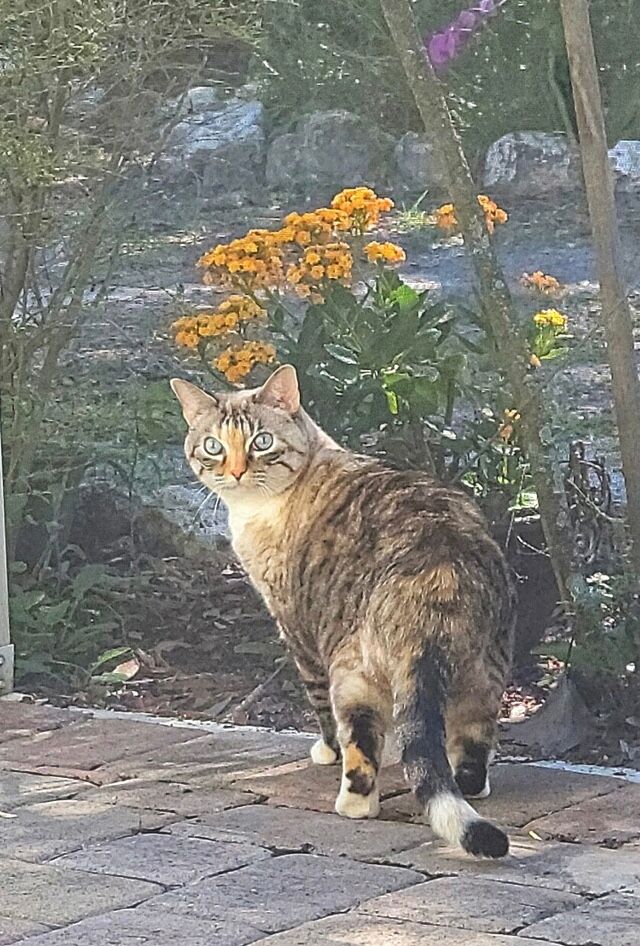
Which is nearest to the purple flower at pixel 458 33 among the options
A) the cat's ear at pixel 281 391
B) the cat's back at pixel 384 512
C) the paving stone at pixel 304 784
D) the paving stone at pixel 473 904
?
the cat's ear at pixel 281 391

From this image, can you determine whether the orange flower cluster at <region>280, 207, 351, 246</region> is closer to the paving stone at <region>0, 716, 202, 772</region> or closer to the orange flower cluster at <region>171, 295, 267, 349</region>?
the orange flower cluster at <region>171, 295, 267, 349</region>

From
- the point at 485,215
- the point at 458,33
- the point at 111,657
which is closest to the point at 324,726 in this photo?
the point at 111,657

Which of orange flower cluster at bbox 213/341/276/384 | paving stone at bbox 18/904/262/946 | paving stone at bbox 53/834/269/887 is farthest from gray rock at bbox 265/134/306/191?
paving stone at bbox 18/904/262/946

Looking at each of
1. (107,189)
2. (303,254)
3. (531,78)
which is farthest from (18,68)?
(531,78)

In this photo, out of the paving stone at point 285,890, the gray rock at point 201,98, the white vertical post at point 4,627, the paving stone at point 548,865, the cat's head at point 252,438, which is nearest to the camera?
the paving stone at point 285,890

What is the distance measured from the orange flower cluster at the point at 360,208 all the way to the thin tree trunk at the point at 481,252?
458 mm

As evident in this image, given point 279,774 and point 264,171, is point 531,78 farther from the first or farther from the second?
point 279,774

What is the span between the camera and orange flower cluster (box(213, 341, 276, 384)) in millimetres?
5004

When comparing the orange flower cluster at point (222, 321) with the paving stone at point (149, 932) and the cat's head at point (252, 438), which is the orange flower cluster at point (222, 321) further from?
the paving stone at point (149, 932)

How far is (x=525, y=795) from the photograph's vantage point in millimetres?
3768

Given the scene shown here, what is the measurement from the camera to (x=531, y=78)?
16.3ft

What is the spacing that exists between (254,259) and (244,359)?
11.3 inches

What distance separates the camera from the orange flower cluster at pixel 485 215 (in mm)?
4736

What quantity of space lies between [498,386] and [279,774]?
→ 4.64ft
